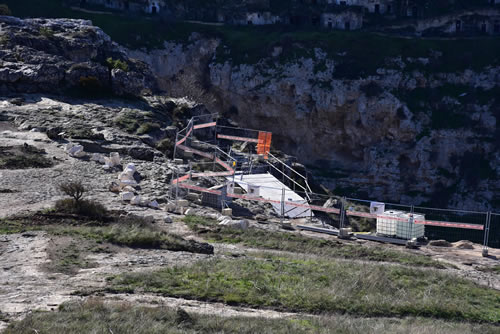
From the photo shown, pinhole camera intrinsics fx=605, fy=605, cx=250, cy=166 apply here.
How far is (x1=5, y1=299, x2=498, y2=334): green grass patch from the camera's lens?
8.84m

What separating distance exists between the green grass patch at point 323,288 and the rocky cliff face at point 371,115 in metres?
42.0

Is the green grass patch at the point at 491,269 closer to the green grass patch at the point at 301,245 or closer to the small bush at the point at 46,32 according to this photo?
the green grass patch at the point at 301,245

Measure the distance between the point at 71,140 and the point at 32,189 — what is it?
7.00m

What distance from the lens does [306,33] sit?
67.6 m

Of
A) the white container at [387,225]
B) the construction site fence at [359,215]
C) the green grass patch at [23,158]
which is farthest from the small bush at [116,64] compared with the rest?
the white container at [387,225]

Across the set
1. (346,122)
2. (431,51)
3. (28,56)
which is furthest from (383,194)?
(28,56)

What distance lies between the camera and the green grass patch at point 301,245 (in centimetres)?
1655

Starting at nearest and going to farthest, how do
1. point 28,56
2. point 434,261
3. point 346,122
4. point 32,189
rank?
point 434,261
point 32,189
point 28,56
point 346,122

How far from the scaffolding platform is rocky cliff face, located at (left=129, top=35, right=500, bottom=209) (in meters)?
28.8

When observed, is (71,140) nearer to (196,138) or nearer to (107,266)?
(196,138)

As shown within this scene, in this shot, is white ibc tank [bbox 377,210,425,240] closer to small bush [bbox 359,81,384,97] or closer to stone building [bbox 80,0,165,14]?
small bush [bbox 359,81,384,97]

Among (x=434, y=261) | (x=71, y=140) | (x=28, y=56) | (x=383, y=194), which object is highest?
(x=28, y=56)

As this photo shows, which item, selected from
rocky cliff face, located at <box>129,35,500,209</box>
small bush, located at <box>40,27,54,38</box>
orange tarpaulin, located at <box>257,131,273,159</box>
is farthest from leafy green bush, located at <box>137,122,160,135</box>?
rocky cliff face, located at <box>129,35,500,209</box>

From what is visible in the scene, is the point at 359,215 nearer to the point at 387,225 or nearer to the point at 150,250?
the point at 387,225
